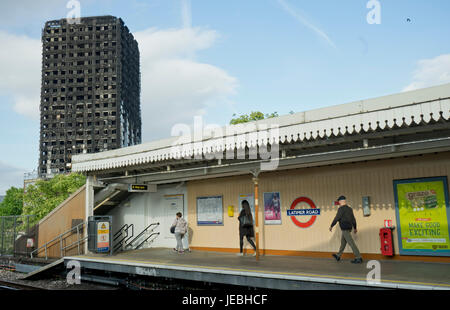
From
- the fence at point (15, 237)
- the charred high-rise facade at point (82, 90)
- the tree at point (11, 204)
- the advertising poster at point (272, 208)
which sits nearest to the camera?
the advertising poster at point (272, 208)

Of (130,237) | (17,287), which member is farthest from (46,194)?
(17,287)

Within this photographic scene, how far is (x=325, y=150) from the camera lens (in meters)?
9.35

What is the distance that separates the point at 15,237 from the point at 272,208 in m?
13.1

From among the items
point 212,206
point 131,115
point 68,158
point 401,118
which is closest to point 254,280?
point 401,118

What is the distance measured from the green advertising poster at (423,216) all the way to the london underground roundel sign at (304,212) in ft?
7.28

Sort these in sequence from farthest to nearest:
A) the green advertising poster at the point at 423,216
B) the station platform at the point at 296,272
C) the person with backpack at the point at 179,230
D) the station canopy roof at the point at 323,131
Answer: the person with backpack at the point at 179,230 < the green advertising poster at the point at 423,216 < the station canopy roof at the point at 323,131 < the station platform at the point at 296,272

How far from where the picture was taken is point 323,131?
26.2 feet

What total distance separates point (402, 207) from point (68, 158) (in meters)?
85.4

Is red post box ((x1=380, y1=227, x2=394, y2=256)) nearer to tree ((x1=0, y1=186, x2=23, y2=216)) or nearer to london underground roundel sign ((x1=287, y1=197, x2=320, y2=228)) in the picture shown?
london underground roundel sign ((x1=287, y1=197, x2=320, y2=228))

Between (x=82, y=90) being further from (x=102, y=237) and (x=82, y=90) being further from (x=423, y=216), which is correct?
(x=423, y=216)

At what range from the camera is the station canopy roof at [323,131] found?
682 cm

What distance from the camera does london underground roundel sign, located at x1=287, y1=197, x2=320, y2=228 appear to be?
10805 millimetres

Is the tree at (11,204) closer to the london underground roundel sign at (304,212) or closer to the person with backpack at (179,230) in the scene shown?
the person with backpack at (179,230)

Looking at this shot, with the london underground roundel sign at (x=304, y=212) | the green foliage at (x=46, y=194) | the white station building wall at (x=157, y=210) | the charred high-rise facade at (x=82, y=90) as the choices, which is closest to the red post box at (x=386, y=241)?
the london underground roundel sign at (x=304, y=212)
